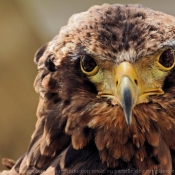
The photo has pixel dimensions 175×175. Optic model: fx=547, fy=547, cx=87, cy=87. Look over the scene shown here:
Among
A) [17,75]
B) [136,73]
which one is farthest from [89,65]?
[17,75]

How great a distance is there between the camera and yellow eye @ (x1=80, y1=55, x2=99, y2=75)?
57.8 inches

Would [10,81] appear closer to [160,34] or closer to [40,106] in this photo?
[40,106]

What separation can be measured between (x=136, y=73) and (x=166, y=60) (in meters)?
0.09

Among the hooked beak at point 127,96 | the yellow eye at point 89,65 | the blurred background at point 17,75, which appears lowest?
the hooked beak at point 127,96

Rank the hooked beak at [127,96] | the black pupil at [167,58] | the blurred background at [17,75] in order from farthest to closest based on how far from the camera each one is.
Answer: the blurred background at [17,75], the black pupil at [167,58], the hooked beak at [127,96]

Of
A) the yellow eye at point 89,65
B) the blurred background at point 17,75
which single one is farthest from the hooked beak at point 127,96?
the blurred background at point 17,75

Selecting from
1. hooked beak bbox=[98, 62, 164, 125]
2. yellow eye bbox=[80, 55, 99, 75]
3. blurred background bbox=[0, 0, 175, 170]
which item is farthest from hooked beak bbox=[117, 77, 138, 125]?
blurred background bbox=[0, 0, 175, 170]

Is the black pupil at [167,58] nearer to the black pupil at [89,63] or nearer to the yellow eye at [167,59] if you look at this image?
the yellow eye at [167,59]

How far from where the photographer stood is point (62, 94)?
1.53 meters

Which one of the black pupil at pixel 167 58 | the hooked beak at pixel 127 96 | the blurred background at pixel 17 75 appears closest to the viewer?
the hooked beak at pixel 127 96

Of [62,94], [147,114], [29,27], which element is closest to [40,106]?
[62,94]

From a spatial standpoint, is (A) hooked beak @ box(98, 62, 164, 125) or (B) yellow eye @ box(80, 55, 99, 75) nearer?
(A) hooked beak @ box(98, 62, 164, 125)

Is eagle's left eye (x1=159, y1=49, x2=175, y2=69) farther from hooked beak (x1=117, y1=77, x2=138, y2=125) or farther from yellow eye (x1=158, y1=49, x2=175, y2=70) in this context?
hooked beak (x1=117, y1=77, x2=138, y2=125)

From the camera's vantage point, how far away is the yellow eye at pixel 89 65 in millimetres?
1468
